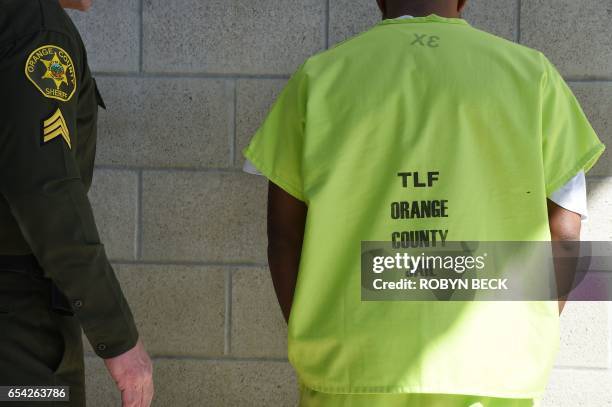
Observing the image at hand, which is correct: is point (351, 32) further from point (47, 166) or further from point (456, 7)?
point (47, 166)

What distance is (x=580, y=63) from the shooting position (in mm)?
2916

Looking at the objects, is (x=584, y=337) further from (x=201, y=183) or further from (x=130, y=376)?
(x=130, y=376)

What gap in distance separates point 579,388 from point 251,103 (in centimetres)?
163

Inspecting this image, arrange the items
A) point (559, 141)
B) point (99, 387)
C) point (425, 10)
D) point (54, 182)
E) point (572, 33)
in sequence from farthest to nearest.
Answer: point (99, 387)
point (572, 33)
point (425, 10)
point (559, 141)
point (54, 182)

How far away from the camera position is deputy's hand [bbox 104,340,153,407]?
1.70 meters

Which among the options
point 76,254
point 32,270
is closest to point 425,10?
point 76,254

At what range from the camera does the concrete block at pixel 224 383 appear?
307 cm

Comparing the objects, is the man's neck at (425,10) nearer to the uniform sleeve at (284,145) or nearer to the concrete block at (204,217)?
the uniform sleeve at (284,145)

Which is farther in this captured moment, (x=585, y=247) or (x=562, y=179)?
(x=585, y=247)

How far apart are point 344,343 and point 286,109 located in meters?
0.54

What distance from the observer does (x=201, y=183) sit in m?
3.07

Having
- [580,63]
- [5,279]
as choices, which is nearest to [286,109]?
[5,279]

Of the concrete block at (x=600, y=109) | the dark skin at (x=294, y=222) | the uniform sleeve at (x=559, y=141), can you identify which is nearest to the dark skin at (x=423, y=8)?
the dark skin at (x=294, y=222)

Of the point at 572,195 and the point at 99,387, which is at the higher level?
the point at 572,195
